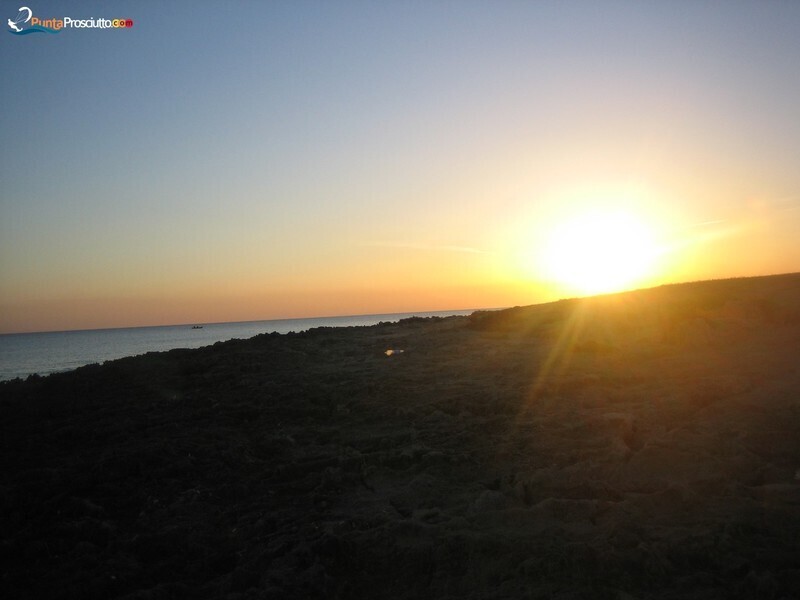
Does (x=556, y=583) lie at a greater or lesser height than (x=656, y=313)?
lesser

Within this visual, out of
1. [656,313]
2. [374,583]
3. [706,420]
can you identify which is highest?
[656,313]

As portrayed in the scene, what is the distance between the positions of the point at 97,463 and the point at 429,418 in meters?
4.27

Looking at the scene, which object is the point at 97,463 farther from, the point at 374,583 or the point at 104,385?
the point at 104,385

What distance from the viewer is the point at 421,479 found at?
239 inches

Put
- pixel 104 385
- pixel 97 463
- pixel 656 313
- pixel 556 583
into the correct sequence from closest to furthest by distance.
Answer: pixel 556 583 → pixel 97 463 → pixel 104 385 → pixel 656 313

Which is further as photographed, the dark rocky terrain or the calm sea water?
the calm sea water

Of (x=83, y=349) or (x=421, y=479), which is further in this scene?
(x=83, y=349)

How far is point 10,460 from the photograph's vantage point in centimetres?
721

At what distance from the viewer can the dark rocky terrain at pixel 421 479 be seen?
4.35 m

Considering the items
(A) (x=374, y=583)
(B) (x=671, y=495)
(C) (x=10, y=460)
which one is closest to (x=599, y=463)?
(B) (x=671, y=495)

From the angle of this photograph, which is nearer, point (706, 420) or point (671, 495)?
point (671, 495)

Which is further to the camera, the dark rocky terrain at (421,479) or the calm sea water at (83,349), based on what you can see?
the calm sea water at (83,349)

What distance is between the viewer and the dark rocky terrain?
171 inches

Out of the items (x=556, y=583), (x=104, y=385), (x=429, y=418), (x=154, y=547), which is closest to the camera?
(x=556, y=583)
